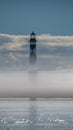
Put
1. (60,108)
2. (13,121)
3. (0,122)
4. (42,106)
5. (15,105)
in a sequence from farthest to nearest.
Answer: (15,105) < (42,106) < (60,108) < (13,121) < (0,122)

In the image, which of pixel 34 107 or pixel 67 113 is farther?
pixel 34 107

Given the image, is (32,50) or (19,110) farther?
(19,110)

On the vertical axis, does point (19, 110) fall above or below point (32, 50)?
below

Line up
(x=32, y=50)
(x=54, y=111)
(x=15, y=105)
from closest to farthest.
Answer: (x=32, y=50) → (x=54, y=111) → (x=15, y=105)

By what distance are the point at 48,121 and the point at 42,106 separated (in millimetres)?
62065

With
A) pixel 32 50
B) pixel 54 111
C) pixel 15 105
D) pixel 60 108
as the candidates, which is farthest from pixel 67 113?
pixel 32 50

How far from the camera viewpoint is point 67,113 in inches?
4850

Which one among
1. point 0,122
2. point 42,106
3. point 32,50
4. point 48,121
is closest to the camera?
point 32,50

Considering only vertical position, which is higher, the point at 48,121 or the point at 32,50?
the point at 32,50

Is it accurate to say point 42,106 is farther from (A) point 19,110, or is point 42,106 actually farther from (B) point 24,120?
(B) point 24,120

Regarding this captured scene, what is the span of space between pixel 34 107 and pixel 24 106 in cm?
1587

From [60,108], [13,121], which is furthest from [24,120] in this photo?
[60,108]

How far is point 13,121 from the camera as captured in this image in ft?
338

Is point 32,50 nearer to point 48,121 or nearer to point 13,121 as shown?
point 48,121
